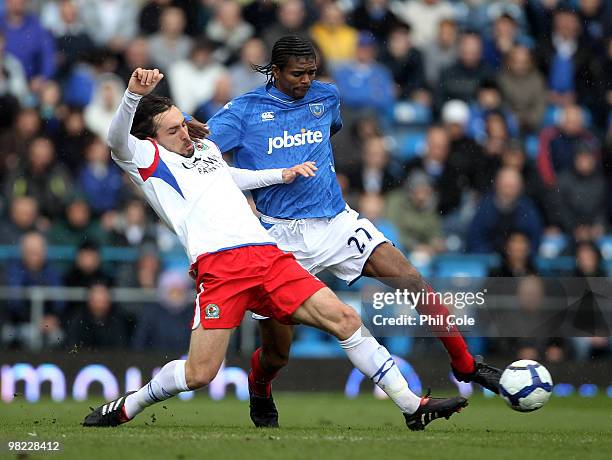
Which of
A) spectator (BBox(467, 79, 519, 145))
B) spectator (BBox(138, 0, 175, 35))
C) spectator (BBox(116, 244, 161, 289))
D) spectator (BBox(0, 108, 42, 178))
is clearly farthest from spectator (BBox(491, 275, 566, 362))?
spectator (BBox(138, 0, 175, 35))

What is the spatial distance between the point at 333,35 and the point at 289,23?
66 centimetres

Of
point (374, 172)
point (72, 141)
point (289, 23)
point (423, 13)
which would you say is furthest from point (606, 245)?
point (72, 141)

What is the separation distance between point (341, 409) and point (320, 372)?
199 centimetres

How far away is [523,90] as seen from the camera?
16641mm

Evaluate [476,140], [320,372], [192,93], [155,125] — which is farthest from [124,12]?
[155,125]

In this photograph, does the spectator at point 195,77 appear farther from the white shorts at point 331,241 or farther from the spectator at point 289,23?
the white shorts at point 331,241

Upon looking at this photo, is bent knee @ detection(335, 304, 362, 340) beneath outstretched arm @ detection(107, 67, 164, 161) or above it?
beneath

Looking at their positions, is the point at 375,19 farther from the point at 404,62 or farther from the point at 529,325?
the point at 529,325

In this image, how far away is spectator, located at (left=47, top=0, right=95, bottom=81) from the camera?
645 inches

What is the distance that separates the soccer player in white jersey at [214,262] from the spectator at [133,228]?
609 cm

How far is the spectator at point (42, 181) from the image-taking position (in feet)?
48.3

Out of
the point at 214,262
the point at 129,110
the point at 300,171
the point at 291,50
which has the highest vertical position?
the point at 291,50

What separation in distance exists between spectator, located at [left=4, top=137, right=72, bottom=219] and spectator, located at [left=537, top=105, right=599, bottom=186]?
5.61 m

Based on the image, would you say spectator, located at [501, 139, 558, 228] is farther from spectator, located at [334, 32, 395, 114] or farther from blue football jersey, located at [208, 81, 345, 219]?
blue football jersey, located at [208, 81, 345, 219]
